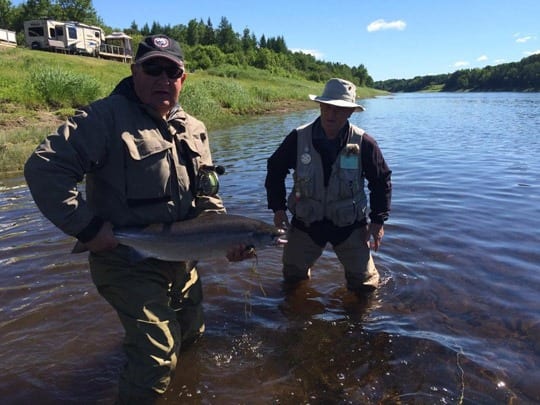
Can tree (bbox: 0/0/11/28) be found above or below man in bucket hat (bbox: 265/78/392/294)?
above

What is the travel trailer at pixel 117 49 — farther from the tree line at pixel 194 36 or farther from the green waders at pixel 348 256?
the green waders at pixel 348 256

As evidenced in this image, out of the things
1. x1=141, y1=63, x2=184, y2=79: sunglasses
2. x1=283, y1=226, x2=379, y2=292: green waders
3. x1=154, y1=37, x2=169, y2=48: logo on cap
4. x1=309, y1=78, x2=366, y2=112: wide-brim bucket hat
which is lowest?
x1=283, y1=226, x2=379, y2=292: green waders

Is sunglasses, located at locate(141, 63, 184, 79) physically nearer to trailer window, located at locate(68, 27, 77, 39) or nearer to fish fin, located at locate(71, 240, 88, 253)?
fish fin, located at locate(71, 240, 88, 253)

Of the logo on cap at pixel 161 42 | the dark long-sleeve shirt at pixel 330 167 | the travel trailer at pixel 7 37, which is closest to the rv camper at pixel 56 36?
the travel trailer at pixel 7 37

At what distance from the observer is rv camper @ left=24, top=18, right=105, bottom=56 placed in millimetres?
49188

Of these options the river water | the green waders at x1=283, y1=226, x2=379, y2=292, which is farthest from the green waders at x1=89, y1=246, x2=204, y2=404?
the green waders at x1=283, y1=226, x2=379, y2=292

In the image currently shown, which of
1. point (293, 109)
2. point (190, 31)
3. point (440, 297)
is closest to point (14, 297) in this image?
point (440, 297)

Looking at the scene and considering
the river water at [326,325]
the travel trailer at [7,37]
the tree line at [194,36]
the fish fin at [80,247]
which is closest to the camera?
the fish fin at [80,247]

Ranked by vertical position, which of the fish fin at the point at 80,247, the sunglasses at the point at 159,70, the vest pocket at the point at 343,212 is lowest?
the vest pocket at the point at 343,212

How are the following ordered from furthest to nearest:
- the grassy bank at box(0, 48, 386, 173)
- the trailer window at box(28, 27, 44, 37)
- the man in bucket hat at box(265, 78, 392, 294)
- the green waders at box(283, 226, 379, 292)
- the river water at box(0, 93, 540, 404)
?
the trailer window at box(28, 27, 44, 37) → the grassy bank at box(0, 48, 386, 173) → the green waders at box(283, 226, 379, 292) → the man in bucket hat at box(265, 78, 392, 294) → the river water at box(0, 93, 540, 404)

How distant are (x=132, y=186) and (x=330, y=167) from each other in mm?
2579

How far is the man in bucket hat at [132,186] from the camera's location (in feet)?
10.4

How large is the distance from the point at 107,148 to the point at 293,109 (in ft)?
143

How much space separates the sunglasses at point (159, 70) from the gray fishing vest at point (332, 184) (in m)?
2.07
